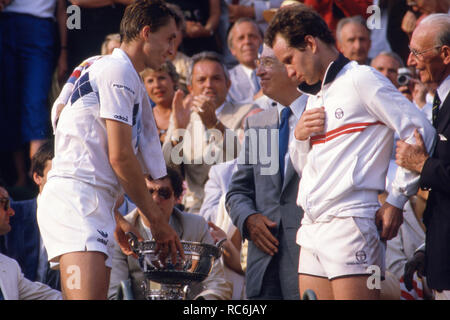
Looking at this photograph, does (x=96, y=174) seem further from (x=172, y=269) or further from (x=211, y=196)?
(x=211, y=196)

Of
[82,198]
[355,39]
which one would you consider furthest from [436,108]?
[355,39]

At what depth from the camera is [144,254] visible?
3.96 m

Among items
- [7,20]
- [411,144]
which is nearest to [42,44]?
[7,20]

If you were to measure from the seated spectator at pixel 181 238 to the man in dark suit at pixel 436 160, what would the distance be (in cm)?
167

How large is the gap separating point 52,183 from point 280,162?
1.46m

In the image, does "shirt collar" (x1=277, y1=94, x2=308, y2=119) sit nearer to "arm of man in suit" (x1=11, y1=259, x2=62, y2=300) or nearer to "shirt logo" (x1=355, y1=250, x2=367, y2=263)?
"shirt logo" (x1=355, y1=250, x2=367, y2=263)

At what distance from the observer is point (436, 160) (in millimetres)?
3537

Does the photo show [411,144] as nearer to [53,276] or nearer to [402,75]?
[53,276]

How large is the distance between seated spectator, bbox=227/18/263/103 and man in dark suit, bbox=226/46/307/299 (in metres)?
3.12

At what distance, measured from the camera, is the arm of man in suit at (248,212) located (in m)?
4.32

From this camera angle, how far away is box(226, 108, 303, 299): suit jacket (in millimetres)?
4297

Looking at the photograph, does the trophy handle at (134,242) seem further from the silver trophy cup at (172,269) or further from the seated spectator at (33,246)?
the seated spectator at (33,246)

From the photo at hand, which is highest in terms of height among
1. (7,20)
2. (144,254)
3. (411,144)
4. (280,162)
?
(7,20)

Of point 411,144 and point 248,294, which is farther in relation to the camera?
point 248,294
